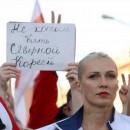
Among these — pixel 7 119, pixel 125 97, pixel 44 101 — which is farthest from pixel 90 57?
pixel 44 101

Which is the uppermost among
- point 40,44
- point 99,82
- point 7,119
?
point 40,44

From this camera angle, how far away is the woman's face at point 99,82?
3633 mm

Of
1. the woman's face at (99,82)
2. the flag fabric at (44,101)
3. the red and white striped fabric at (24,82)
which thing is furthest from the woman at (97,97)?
the red and white striped fabric at (24,82)

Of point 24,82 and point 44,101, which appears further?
point 24,82

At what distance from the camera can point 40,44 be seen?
→ 4.89 metres

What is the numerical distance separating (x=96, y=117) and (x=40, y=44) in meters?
1.28

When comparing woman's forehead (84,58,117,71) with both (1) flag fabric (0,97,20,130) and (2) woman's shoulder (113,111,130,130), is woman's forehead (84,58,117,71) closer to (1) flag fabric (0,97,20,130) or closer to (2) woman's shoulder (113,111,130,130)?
(2) woman's shoulder (113,111,130,130)

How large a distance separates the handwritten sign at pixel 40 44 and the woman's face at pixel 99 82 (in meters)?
1.02

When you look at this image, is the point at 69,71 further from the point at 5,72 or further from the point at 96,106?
the point at 96,106

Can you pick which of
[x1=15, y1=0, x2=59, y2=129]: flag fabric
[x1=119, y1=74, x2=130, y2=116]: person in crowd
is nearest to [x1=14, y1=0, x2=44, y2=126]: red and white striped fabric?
[x1=15, y1=0, x2=59, y2=129]: flag fabric

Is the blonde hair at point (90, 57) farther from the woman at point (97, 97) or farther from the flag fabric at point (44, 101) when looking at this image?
the flag fabric at point (44, 101)

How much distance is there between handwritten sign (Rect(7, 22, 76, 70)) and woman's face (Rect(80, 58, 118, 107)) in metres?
1.02

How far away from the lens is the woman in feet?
12.0

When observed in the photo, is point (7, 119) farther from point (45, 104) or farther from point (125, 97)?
point (45, 104)
